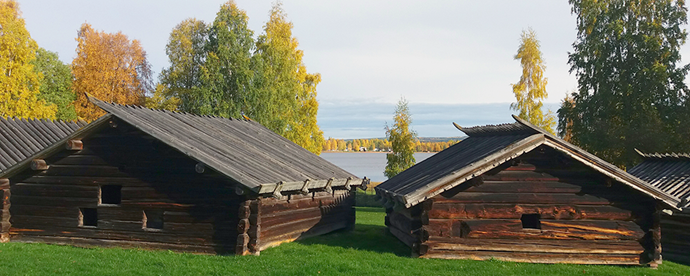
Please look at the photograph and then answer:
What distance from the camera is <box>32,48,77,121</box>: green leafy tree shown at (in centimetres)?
4794

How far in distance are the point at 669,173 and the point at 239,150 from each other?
16.1m

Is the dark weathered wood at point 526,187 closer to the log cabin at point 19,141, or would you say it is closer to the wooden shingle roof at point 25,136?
the log cabin at point 19,141

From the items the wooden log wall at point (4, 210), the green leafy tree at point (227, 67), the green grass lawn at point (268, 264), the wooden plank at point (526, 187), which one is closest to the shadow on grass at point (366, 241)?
the green grass lawn at point (268, 264)

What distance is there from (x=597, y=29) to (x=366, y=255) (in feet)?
86.5

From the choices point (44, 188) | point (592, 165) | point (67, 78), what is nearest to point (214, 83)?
point (67, 78)

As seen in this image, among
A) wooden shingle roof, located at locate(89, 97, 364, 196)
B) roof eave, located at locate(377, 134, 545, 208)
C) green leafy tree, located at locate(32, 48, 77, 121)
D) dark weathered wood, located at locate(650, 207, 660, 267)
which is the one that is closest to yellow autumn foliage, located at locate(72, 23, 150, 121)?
green leafy tree, located at locate(32, 48, 77, 121)

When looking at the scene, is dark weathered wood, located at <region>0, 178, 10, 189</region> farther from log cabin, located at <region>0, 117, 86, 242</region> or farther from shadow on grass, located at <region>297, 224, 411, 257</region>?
shadow on grass, located at <region>297, 224, 411, 257</region>

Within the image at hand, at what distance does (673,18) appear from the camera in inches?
1353

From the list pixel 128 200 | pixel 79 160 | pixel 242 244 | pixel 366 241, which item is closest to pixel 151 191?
pixel 128 200

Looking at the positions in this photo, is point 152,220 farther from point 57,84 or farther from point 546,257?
point 57,84

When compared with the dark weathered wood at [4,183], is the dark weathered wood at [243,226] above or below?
below

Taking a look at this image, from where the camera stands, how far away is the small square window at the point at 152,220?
55.9 ft

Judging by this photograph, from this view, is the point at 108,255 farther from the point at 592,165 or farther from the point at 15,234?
the point at 592,165

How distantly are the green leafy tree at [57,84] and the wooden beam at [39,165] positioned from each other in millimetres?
31407
